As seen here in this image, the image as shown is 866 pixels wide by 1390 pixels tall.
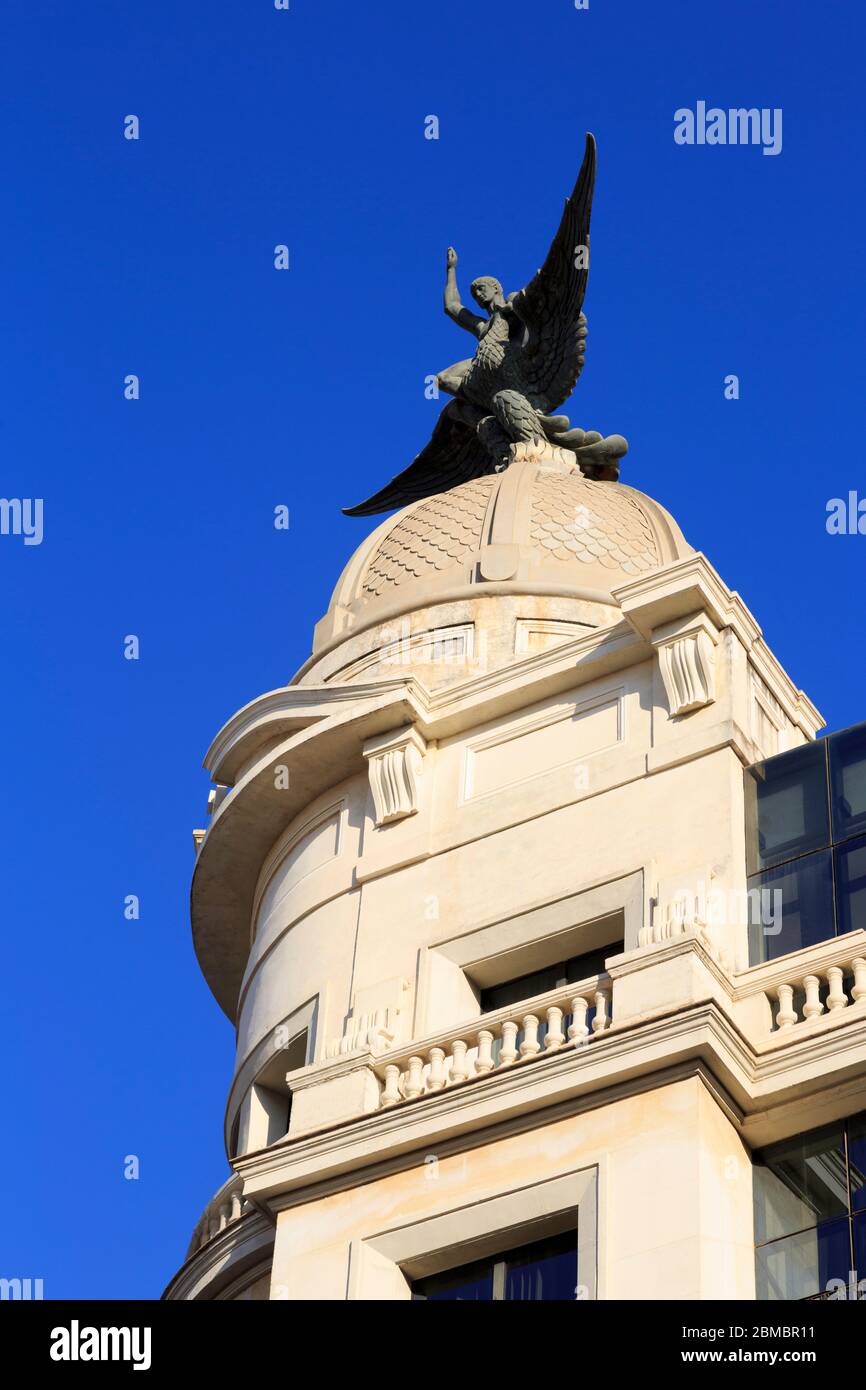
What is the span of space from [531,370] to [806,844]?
1483cm

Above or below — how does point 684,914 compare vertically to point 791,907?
below

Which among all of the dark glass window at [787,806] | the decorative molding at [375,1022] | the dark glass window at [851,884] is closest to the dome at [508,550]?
the dark glass window at [787,806]

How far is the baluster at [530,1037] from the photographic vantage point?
25625mm

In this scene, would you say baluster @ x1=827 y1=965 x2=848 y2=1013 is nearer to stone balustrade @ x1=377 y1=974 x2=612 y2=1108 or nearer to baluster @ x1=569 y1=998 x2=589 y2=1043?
stone balustrade @ x1=377 y1=974 x2=612 y2=1108

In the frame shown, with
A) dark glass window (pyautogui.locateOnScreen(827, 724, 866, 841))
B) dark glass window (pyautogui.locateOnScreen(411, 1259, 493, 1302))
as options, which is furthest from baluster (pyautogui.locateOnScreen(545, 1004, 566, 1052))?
dark glass window (pyautogui.locateOnScreen(827, 724, 866, 841))

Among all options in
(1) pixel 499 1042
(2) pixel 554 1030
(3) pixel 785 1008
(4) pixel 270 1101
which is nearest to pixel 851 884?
(3) pixel 785 1008

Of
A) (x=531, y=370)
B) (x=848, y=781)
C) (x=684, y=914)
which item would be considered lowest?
(x=684, y=914)

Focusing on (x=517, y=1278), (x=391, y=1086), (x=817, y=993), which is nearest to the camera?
(x=517, y=1278)

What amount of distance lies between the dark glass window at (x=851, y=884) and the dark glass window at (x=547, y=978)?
2.48 metres

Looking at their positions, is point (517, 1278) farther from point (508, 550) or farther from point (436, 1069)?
point (508, 550)

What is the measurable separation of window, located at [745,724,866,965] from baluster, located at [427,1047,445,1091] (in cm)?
323

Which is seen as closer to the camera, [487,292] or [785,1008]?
[785,1008]

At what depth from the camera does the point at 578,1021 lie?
25.4 meters

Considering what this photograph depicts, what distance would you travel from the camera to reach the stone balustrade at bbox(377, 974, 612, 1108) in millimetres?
25562
